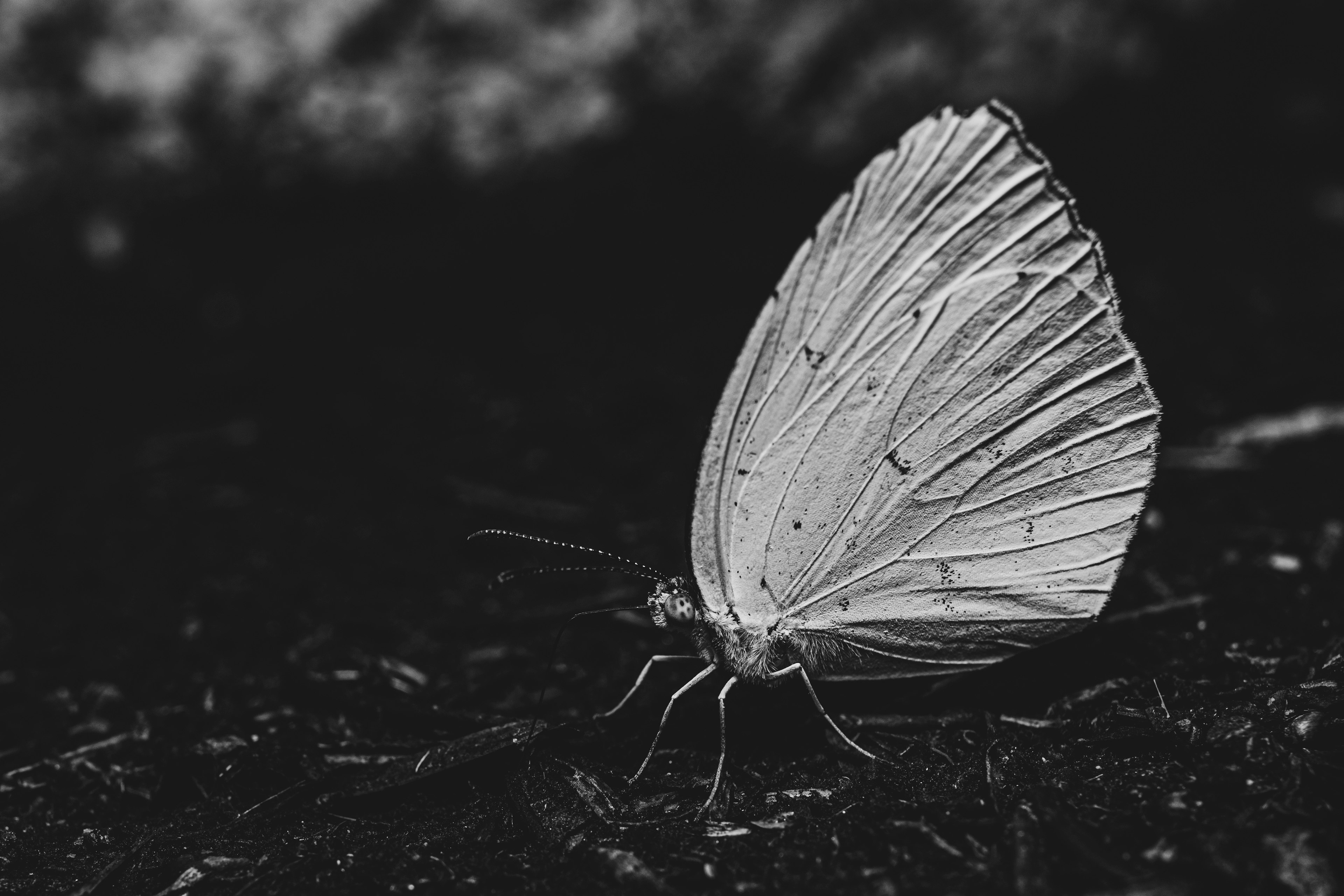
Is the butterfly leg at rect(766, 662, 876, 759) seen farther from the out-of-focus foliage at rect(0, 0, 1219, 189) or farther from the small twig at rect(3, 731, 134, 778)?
the out-of-focus foliage at rect(0, 0, 1219, 189)

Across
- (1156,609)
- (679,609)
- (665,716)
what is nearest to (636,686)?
(665,716)

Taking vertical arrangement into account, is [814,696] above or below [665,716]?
below

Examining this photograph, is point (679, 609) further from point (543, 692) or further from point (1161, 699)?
point (1161, 699)

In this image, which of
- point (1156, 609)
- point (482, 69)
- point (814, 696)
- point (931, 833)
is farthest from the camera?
point (482, 69)

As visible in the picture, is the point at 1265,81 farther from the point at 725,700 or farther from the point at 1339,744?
the point at 725,700

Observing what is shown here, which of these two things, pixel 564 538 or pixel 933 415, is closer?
pixel 933 415

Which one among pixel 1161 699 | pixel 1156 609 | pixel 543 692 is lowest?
pixel 1161 699

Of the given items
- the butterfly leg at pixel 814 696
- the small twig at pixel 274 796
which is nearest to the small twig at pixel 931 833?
the butterfly leg at pixel 814 696

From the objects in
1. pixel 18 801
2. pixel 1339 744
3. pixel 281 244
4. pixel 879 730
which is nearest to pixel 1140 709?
pixel 1339 744
